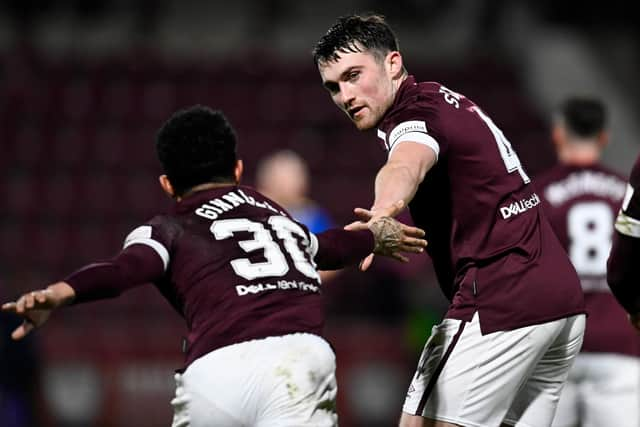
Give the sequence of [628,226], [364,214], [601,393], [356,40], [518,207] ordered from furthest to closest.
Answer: [601,393] < [356,40] < [518,207] < [364,214] < [628,226]

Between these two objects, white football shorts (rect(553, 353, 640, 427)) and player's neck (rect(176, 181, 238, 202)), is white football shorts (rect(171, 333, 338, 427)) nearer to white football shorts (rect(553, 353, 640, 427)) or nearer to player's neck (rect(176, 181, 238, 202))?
player's neck (rect(176, 181, 238, 202))

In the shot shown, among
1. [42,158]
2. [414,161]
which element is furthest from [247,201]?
[42,158]

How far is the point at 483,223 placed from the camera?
3719 mm

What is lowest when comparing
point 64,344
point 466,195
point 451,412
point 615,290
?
point 64,344

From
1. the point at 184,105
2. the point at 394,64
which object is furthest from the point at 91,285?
the point at 184,105

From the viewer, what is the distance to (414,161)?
Result: 11.5 ft

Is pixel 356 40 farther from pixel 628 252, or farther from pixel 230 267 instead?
pixel 628 252

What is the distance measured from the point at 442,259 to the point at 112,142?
8.56m

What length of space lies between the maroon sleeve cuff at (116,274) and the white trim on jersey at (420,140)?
0.87 metres

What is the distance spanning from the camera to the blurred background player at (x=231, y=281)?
3.32 meters

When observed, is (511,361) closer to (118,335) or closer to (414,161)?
(414,161)

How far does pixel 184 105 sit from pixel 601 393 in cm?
802

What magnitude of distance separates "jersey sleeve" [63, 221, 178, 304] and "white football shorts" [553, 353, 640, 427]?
2459mm

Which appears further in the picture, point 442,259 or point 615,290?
point 442,259
